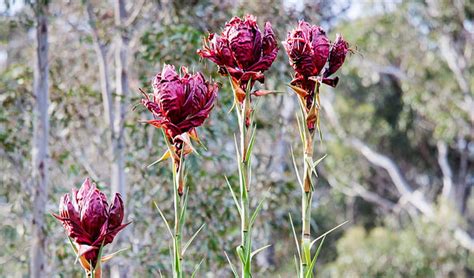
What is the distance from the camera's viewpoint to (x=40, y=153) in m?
3.88

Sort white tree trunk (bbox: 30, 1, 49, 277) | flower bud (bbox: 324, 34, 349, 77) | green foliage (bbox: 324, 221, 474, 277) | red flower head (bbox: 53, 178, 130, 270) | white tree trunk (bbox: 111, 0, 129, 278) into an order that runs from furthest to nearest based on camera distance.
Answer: green foliage (bbox: 324, 221, 474, 277) < white tree trunk (bbox: 111, 0, 129, 278) < white tree trunk (bbox: 30, 1, 49, 277) < flower bud (bbox: 324, 34, 349, 77) < red flower head (bbox: 53, 178, 130, 270)

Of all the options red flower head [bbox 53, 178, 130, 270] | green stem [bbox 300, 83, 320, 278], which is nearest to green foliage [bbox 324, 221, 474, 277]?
green stem [bbox 300, 83, 320, 278]

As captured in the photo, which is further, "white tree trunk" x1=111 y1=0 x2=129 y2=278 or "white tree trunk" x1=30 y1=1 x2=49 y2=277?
"white tree trunk" x1=111 y1=0 x2=129 y2=278

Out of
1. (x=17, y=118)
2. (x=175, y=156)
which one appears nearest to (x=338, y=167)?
(x=17, y=118)

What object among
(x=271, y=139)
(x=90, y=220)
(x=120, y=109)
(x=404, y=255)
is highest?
(x=120, y=109)

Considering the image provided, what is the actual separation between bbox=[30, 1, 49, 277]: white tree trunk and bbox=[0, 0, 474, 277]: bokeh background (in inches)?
1.7

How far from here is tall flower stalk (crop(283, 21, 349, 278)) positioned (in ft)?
4.46

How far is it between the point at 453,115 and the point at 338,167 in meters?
2.44

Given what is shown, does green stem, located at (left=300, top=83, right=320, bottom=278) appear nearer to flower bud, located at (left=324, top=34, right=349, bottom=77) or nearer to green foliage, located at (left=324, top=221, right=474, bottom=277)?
flower bud, located at (left=324, top=34, right=349, bottom=77)

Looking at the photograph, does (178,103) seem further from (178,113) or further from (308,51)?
(308,51)

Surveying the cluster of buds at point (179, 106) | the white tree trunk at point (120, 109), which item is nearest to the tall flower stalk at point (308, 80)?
the cluster of buds at point (179, 106)

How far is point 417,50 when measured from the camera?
11375 mm

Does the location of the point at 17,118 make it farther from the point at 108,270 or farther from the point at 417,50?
the point at 417,50

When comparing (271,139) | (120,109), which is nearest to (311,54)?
(120,109)
